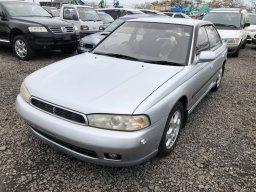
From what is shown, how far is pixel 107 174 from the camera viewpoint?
9.57 feet

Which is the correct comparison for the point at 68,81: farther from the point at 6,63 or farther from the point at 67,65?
the point at 6,63

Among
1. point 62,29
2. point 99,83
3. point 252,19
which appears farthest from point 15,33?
point 252,19

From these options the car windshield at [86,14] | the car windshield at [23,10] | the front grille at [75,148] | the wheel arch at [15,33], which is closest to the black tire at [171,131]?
the front grille at [75,148]

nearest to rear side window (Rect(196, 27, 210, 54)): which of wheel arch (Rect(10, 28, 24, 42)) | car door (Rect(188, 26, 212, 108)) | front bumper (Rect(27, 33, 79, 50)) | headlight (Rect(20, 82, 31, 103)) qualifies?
car door (Rect(188, 26, 212, 108))

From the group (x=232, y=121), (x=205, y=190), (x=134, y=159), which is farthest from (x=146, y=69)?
(x=232, y=121)

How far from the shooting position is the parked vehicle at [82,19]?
10.5 m

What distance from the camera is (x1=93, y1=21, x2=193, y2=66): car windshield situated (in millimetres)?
3654

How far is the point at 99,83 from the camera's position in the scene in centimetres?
294

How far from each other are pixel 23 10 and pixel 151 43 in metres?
6.05

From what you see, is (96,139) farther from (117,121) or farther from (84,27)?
(84,27)

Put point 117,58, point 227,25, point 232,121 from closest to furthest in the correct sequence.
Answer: point 117,58, point 232,121, point 227,25

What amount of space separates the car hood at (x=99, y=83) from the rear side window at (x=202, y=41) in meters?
0.78

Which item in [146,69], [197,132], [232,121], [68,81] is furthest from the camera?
[232,121]

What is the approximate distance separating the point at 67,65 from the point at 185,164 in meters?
1.93
